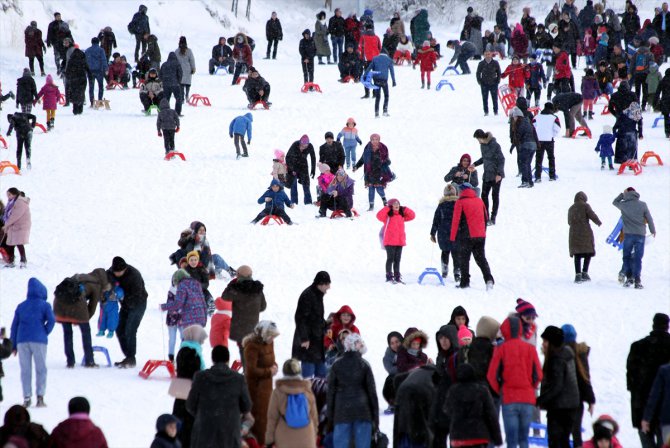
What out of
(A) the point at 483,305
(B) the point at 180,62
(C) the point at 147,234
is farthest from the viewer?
(B) the point at 180,62

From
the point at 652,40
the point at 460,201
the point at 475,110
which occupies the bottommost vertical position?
the point at 460,201

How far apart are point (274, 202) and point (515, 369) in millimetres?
10713

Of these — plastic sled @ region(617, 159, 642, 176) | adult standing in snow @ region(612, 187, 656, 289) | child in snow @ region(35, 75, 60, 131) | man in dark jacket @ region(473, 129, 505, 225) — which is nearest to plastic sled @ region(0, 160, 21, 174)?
child in snow @ region(35, 75, 60, 131)

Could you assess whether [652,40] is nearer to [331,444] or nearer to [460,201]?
[460,201]

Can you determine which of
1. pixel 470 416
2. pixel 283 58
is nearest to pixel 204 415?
pixel 470 416

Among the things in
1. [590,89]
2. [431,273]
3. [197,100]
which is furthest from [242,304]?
[197,100]

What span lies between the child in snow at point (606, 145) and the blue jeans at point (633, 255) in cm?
666

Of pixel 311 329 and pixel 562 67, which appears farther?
pixel 562 67

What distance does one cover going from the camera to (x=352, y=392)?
8.98 meters

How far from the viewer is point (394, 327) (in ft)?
44.5

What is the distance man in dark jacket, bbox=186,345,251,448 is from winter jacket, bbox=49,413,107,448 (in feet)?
3.13

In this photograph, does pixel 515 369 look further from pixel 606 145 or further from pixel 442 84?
pixel 442 84

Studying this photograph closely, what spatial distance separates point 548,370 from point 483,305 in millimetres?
5724

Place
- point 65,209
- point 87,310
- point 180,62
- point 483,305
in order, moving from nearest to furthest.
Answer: point 87,310
point 483,305
point 65,209
point 180,62
